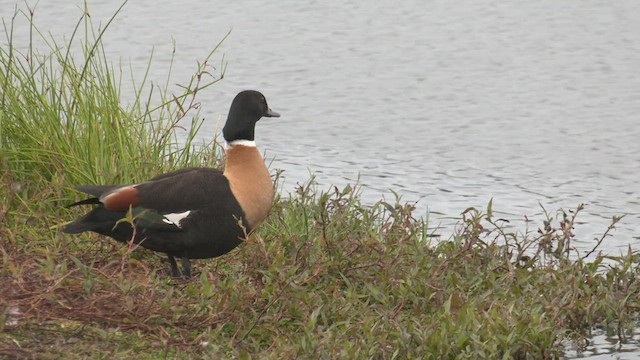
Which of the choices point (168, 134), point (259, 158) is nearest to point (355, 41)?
point (168, 134)

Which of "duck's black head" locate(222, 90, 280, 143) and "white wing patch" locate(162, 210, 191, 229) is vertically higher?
"duck's black head" locate(222, 90, 280, 143)

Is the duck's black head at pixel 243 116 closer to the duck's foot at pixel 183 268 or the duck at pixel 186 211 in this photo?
the duck at pixel 186 211

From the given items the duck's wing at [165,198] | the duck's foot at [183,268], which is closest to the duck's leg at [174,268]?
the duck's foot at [183,268]

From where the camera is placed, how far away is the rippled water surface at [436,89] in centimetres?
940

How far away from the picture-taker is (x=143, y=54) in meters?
12.5

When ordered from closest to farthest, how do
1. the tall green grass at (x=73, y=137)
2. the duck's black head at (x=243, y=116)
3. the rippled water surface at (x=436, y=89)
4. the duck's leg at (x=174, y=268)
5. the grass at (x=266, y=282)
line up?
1. the grass at (x=266, y=282)
2. the duck's leg at (x=174, y=268)
3. the duck's black head at (x=243, y=116)
4. the tall green grass at (x=73, y=137)
5. the rippled water surface at (x=436, y=89)

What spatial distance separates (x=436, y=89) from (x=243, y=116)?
4423 mm

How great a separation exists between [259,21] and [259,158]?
21.8 feet

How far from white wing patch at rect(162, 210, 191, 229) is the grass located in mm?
285

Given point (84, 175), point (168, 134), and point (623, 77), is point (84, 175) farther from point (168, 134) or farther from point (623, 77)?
point (623, 77)

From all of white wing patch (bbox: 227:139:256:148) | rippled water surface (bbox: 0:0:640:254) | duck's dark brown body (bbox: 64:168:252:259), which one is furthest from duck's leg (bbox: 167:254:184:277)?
rippled water surface (bbox: 0:0:640:254)

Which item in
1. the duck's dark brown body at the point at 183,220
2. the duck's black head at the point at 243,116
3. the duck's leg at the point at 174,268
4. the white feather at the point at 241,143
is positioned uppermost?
the duck's black head at the point at 243,116

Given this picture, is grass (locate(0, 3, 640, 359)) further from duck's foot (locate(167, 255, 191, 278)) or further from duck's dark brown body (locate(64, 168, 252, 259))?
duck's dark brown body (locate(64, 168, 252, 259))

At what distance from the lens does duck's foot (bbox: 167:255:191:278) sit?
6.98 m
